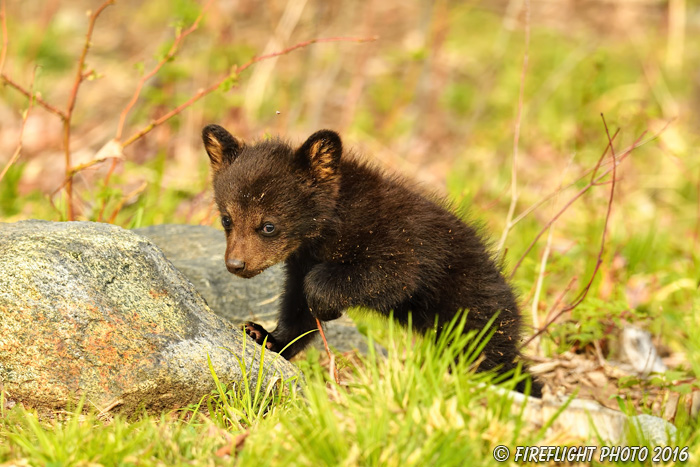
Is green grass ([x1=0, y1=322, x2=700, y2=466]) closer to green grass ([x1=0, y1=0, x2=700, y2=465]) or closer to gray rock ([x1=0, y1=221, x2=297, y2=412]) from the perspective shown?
green grass ([x1=0, y1=0, x2=700, y2=465])

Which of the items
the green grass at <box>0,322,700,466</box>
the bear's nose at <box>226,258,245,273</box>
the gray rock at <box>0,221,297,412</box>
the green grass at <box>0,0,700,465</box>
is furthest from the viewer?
the bear's nose at <box>226,258,245,273</box>

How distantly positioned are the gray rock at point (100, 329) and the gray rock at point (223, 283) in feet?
2.92

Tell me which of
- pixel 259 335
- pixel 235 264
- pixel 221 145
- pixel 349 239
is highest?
pixel 221 145

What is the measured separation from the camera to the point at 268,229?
414 centimetres

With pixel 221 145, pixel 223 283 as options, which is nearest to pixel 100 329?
pixel 221 145

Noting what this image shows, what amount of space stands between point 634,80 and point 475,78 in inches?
98.3

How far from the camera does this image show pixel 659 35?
1239 cm

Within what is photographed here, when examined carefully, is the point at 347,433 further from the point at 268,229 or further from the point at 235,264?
the point at 268,229

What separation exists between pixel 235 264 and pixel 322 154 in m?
0.80

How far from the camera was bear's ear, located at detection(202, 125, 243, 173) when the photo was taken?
440cm

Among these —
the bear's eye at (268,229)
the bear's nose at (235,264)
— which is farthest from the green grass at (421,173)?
the bear's eye at (268,229)

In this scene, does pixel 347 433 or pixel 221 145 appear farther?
pixel 221 145

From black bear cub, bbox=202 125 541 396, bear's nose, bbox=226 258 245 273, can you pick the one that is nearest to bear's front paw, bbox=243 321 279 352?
black bear cub, bbox=202 125 541 396

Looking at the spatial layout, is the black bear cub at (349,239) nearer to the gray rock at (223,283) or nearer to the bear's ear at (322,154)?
the bear's ear at (322,154)
